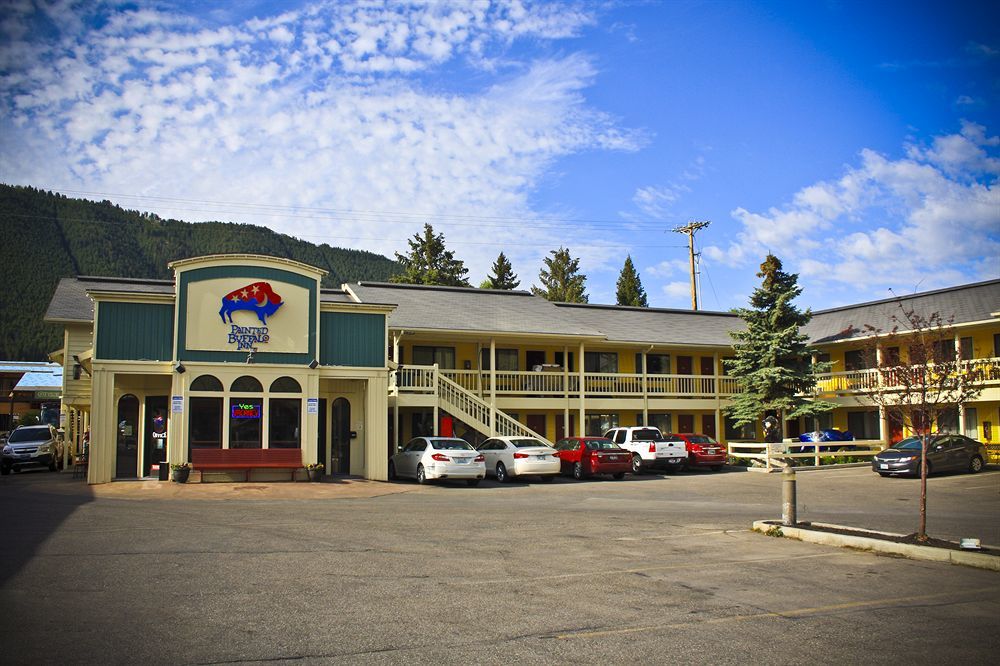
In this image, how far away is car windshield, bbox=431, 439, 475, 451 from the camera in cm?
2542

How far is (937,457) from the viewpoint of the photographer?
27.8 m

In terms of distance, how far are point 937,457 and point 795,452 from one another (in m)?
6.88

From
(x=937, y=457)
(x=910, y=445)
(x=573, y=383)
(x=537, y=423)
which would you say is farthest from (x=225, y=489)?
(x=937, y=457)

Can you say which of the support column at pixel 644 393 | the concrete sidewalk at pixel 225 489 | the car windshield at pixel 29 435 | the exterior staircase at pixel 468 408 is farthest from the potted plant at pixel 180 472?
the support column at pixel 644 393

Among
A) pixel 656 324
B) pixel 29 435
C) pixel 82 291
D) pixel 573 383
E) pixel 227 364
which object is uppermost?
pixel 82 291

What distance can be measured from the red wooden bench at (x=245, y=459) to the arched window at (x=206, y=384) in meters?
1.84

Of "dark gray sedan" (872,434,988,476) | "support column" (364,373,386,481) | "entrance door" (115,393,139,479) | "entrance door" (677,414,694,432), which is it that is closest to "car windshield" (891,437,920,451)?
"dark gray sedan" (872,434,988,476)

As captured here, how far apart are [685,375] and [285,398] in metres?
20.0

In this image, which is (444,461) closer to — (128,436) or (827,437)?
(128,436)

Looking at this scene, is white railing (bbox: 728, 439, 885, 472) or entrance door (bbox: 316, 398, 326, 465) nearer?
→ entrance door (bbox: 316, 398, 326, 465)

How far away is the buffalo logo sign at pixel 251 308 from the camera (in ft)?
82.5

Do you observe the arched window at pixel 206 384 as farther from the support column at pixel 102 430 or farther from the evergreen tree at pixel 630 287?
the evergreen tree at pixel 630 287

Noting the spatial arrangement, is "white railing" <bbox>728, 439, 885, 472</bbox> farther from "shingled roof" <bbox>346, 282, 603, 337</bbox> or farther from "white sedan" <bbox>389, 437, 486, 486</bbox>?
"white sedan" <bbox>389, 437, 486, 486</bbox>

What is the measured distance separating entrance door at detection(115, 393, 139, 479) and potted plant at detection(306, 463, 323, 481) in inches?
226
